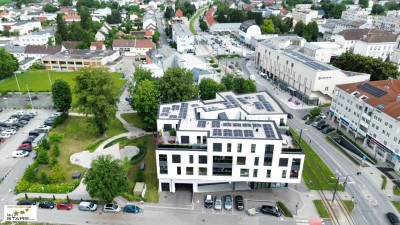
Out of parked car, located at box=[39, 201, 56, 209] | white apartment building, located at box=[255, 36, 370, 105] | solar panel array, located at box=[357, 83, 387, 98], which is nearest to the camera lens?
parked car, located at box=[39, 201, 56, 209]

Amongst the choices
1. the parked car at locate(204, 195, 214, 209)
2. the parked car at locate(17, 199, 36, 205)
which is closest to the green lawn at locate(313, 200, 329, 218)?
the parked car at locate(204, 195, 214, 209)

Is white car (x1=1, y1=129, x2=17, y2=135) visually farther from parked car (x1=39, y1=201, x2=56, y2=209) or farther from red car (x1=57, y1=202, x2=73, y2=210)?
red car (x1=57, y1=202, x2=73, y2=210)

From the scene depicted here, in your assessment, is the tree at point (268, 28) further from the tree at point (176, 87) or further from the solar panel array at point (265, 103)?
the solar panel array at point (265, 103)

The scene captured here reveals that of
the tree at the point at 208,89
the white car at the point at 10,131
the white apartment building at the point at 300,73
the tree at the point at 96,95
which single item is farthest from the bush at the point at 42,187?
the white apartment building at the point at 300,73

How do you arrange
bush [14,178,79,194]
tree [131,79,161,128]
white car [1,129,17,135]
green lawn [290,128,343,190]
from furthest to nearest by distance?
white car [1,129,17,135] → tree [131,79,161,128] → green lawn [290,128,343,190] → bush [14,178,79,194]

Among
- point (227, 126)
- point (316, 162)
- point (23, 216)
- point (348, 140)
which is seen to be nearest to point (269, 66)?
point (348, 140)

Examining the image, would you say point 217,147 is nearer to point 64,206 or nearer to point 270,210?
point 270,210
